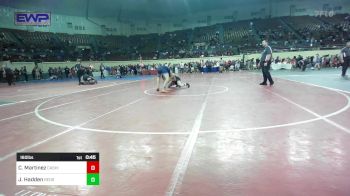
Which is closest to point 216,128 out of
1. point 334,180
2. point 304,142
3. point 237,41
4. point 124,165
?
point 304,142

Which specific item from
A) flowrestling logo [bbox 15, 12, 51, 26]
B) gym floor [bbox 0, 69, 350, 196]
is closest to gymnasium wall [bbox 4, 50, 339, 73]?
flowrestling logo [bbox 15, 12, 51, 26]

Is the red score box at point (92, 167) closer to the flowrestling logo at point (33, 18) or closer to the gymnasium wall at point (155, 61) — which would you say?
the gymnasium wall at point (155, 61)

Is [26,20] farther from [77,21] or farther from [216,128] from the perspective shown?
[216,128]

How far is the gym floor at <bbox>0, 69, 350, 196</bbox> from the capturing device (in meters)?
3.59

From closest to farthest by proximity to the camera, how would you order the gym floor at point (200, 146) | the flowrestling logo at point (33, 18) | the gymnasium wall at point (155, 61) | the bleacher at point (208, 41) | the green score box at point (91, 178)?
the green score box at point (91, 178), the gym floor at point (200, 146), the gymnasium wall at point (155, 61), the flowrestling logo at point (33, 18), the bleacher at point (208, 41)

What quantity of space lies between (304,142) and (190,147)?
1816 mm

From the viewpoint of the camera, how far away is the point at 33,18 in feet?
122

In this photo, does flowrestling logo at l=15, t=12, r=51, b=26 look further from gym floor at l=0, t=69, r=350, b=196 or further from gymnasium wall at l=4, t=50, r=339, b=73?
gym floor at l=0, t=69, r=350, b=196
